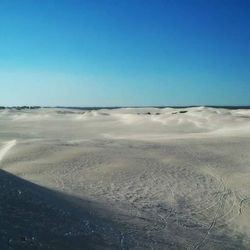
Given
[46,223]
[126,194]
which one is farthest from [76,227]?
[126,194]

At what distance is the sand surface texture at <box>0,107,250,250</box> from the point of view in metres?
7.32

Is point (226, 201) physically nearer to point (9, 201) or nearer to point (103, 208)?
point (103, 208)

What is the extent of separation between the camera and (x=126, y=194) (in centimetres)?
1143

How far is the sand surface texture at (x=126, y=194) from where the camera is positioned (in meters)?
7.32

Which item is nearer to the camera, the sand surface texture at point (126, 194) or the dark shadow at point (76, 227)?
the dark shadow at point (76, 227)

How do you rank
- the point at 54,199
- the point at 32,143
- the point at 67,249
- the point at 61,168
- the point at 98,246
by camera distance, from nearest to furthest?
1. the point at 67,249
2. the point at 98,246
3. the point at 54,199
4. the point at 61,168
5. the point at 32,143

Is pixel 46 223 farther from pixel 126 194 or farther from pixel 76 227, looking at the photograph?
pixel 126 194

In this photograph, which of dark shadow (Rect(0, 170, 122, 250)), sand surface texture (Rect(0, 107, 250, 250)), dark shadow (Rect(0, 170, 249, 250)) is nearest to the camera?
dark shadow (Rect(0, 170, 122, 250))

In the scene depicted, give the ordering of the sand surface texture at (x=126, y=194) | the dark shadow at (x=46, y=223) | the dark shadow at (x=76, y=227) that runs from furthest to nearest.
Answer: the sand surface texture at (x=126, y=194), the dark shadow at (x=76, y=227), the dark shadow at (x=46, y=223)

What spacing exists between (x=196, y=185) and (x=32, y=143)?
860cm

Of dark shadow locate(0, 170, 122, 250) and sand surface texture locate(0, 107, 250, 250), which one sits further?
sand surface texture locate(0, 107, 250, 250)

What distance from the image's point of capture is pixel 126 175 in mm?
13430

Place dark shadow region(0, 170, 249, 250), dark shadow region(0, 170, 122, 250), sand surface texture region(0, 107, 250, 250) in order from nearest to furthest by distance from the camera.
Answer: dark shadow region(0, 170, 122, 250) → dark shadow region(0, 170, 249, 250) → sand surface texture region(0, 107, 250, 250)

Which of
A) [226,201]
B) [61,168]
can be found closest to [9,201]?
[226,201]
